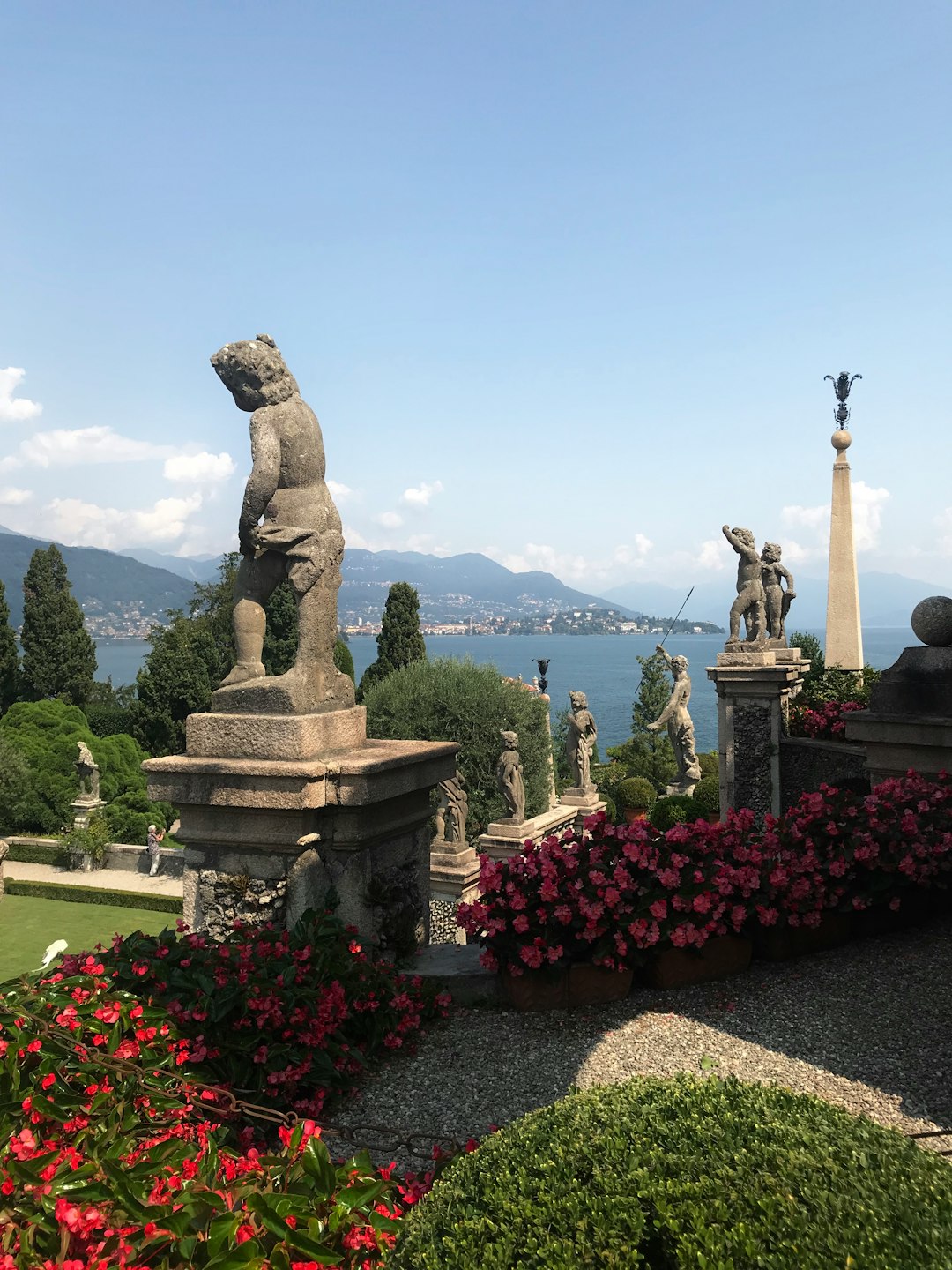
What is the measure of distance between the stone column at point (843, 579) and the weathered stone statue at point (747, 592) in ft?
12.2

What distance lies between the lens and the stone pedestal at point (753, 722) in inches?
568

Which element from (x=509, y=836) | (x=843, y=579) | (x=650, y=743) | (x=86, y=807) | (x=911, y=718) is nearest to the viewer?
(x=911, y=718)

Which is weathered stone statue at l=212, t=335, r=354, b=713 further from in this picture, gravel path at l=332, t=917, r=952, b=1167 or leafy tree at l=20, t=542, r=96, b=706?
leafy tree at l=20, t=542, r=96, b=706

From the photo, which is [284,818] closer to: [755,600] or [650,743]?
[755,600]

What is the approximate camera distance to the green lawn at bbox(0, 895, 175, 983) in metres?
15.1

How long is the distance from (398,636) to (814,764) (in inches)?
837

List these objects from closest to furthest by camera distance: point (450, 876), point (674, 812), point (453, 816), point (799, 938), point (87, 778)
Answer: point (799, 938) → point (450, 876) → point (674, 812) → point (453, 816) → point (87, 778)

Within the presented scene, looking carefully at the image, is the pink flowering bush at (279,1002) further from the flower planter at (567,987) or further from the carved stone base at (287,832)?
the flower planter at (567,987)

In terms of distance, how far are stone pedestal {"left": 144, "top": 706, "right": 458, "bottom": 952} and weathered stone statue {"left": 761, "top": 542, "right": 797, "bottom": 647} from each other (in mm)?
12172

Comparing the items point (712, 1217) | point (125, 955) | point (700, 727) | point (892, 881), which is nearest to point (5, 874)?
point (125, 955)

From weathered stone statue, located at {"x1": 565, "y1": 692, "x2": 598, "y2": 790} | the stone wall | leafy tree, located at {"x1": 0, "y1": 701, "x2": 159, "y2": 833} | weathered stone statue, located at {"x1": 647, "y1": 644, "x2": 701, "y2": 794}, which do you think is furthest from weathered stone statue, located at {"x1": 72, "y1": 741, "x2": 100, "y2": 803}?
the stone wall

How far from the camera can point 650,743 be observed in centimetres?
3644

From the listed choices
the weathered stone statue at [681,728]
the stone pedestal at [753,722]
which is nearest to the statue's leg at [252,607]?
the stone pedestal at [753,722]

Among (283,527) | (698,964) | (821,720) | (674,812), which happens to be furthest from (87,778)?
(698,964)
